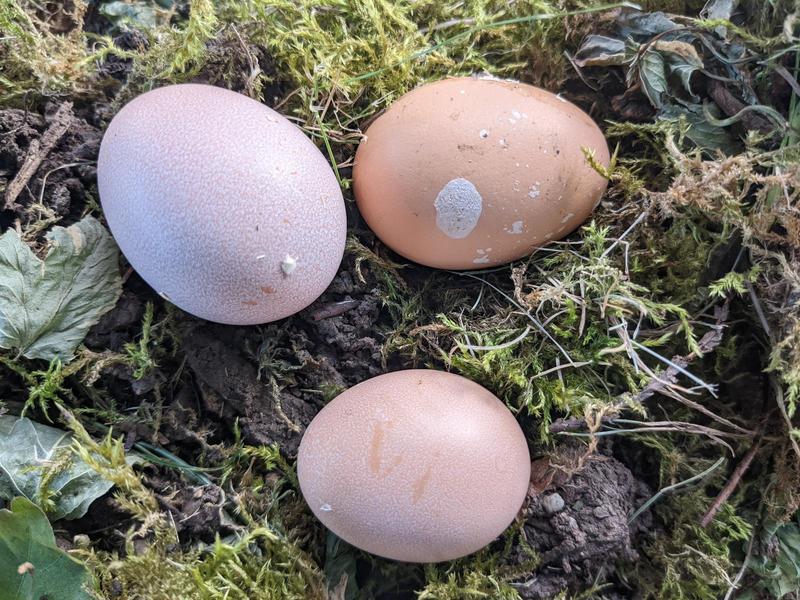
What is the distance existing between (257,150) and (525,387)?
66cm

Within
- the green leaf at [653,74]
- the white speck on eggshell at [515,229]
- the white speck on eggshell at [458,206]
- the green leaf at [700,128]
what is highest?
the green leaf at [653,74]

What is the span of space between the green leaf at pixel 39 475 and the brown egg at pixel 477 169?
713 mm

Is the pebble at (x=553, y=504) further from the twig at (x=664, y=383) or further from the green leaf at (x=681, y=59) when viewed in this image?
the green leaf at (x=681, y=59)

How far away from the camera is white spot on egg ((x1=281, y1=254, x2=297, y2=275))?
0.87 meters

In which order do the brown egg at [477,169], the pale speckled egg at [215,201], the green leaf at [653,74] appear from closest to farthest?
the pale speckled egg at [215,201] → the brown egg at [477,169] → the green leaf at [653,74]

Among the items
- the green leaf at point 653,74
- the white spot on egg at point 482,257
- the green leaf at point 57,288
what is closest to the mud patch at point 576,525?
the white spot on egg at point 482,257

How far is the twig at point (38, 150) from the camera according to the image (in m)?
0.95

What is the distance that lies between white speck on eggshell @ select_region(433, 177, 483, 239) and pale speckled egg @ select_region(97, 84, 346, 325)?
0.20 m

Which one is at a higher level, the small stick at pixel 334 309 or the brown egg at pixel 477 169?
the brown egg at pixel 477 169

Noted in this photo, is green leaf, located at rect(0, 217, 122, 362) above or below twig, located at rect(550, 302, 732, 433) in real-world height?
above

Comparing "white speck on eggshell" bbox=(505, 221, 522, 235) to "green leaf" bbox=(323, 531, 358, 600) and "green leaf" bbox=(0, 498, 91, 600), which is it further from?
"green leaf" bbox=(0, 498, 91, 600)

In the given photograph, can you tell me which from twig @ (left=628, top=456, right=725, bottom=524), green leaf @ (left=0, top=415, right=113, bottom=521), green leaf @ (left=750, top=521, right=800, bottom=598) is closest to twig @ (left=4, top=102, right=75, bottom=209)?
green leaf @ (left=0, top=415, right=113, bottom=521)

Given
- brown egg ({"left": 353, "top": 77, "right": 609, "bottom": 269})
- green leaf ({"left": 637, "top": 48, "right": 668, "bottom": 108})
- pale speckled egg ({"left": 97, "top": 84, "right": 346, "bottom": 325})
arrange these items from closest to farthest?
pale speckled egg ({"left": 97, "top": 84, "right": 346, "bottom": 325})
brown egg ({"left": 353, "top": 77, "right": 609, "bottom": 269})
green leaf ({"left": 637, "top": 48, "right": 668, "bottom": 108})

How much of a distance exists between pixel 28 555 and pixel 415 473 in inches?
25.9
